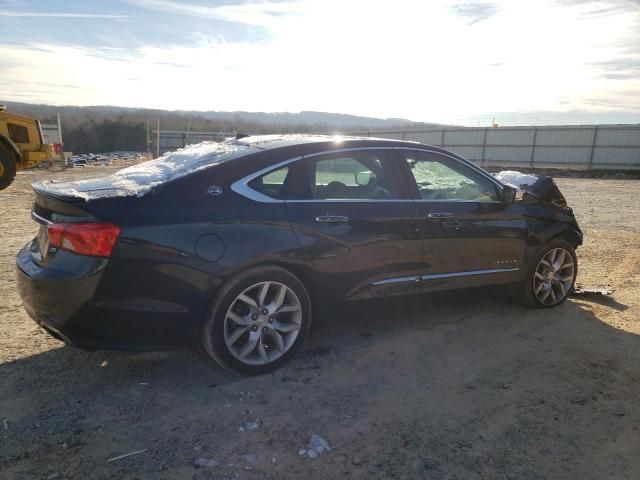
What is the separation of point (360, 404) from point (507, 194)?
249cm

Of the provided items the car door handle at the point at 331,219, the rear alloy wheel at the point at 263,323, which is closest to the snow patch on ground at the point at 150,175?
the car door handle at the point at 331,219

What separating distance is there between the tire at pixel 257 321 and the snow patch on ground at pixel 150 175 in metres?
0.84

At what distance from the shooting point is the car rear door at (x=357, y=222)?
3713mm

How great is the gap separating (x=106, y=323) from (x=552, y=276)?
411 cm

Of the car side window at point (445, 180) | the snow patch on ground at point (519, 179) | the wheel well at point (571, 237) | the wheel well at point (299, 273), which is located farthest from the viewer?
the snow patch on ground at point (519, 179)

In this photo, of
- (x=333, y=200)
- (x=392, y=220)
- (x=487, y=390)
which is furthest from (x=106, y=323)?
(x=487, y=390)

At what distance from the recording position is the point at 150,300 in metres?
3.18

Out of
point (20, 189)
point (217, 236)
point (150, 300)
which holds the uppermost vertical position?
point (217, 236)

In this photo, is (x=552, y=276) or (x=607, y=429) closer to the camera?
(x=607, y=429)

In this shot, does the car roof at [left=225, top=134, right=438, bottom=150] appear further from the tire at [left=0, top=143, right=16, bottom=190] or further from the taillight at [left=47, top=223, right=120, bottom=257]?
the tire at [left=0, top=143, right=16, bottom=190]

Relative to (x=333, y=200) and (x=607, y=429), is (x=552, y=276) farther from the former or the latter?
(x=333, y=200)

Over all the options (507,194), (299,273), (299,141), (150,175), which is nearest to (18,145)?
(150,175)

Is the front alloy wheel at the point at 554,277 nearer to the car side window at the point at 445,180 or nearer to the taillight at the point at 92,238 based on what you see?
the car side window at the point at 445,180

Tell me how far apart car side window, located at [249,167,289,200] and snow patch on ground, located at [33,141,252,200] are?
27cm
